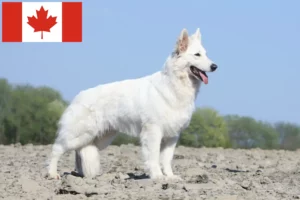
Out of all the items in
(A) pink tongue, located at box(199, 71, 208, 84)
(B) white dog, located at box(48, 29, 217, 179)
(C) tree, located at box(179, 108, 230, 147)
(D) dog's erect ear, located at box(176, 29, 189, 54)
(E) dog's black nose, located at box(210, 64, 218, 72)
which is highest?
(D) dog's erect ear, located at box(176, 29, 189, 54)

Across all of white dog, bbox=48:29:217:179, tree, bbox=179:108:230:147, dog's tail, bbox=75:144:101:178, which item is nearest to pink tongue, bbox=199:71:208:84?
white dog, bbox=48:29:217:179

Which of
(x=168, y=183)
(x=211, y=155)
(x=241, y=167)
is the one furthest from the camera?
(x=211, y=155)

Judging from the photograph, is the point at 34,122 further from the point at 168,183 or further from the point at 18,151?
the point at 168,183

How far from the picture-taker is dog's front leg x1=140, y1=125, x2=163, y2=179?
Answer: 30.0 feet

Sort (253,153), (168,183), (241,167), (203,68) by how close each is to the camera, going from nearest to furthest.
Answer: (168,183)
(203,68)
(241,167)
(253,153)

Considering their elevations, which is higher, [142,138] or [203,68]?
[203,68]

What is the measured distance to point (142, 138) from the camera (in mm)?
9273

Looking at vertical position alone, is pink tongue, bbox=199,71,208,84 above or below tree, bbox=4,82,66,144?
above

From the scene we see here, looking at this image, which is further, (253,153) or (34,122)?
(34,122)

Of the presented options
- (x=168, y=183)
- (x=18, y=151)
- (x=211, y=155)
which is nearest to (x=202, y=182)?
(x=168, y=183)

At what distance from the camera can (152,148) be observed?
9156 millimetres

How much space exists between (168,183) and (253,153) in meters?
8.98

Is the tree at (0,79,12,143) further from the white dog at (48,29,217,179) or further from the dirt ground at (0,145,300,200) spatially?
the white dog at (48,29,217,179)

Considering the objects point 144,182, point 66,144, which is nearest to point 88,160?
point 66,144
